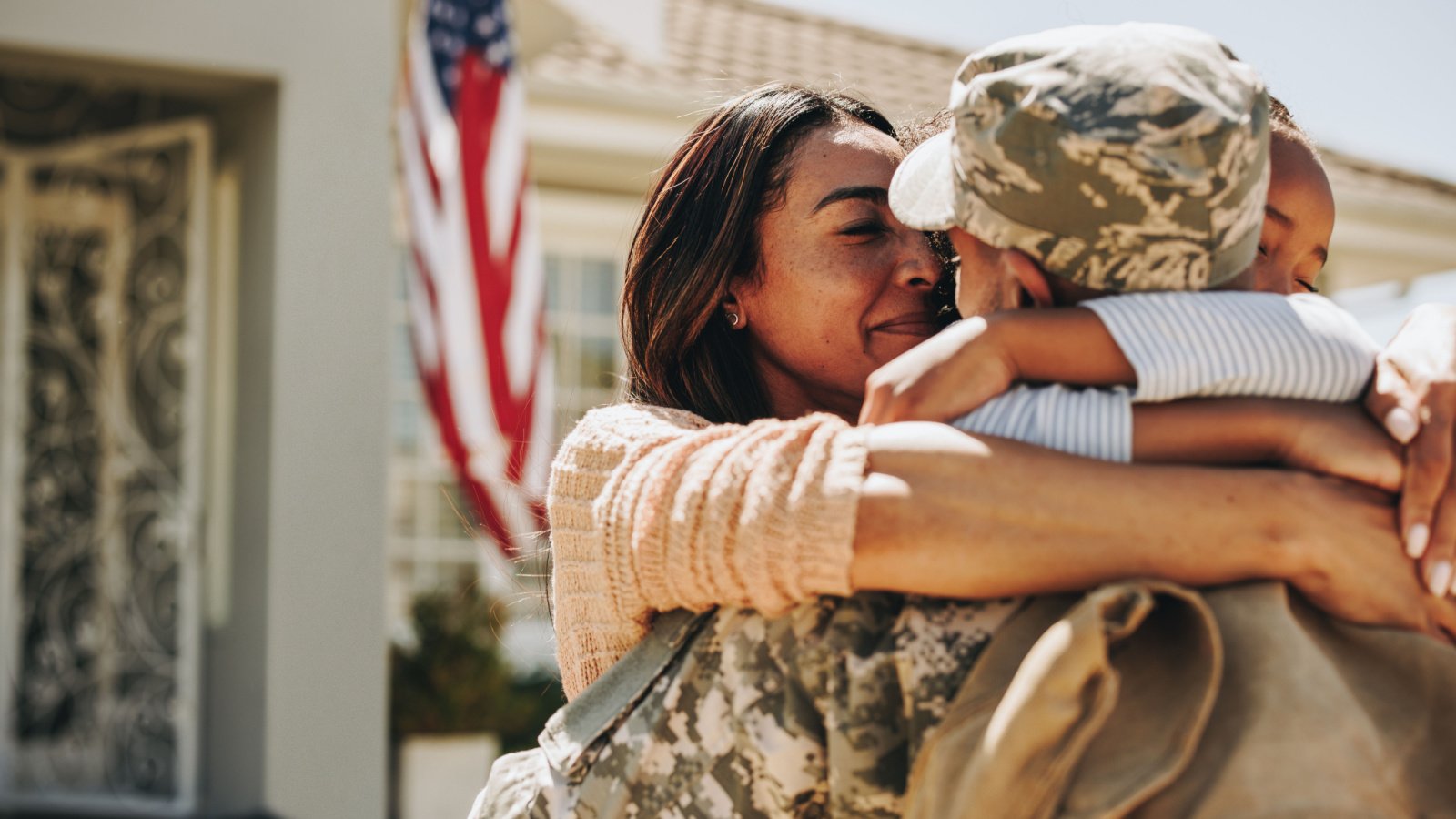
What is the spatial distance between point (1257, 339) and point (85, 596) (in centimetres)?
617

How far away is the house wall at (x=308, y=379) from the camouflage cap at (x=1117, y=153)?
4114 millimetres

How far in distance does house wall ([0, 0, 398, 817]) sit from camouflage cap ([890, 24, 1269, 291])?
411 cm

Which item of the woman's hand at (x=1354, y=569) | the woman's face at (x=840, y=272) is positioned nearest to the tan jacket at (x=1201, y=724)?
the woman's hand at (x=1354, y=569)

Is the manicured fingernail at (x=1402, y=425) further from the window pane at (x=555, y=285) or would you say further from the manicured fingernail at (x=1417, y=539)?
the window pane at (x=555, y=285)

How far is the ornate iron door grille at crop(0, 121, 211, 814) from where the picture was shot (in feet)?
19.6

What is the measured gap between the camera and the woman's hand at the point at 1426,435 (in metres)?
1.37

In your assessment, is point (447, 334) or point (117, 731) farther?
point (117, 731)

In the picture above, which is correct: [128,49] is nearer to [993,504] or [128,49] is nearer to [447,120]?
[447,120]

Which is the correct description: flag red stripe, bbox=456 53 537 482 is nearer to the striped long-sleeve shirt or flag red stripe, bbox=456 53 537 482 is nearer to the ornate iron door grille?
the ornate iron door grille

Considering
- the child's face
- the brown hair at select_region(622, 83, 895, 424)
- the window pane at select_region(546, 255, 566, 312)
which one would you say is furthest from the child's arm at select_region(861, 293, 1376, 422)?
the window pane at select_region(546, 255, 566, 312)

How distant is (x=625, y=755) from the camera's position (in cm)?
164

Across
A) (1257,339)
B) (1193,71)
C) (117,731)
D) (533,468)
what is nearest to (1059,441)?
(1257,339)

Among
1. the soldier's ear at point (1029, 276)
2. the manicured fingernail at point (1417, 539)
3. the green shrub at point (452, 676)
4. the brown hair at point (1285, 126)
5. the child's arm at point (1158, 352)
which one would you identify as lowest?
the green shrub at point (452, 676)

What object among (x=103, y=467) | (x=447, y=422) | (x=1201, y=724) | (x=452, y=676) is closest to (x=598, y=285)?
(x=452, y=676)
